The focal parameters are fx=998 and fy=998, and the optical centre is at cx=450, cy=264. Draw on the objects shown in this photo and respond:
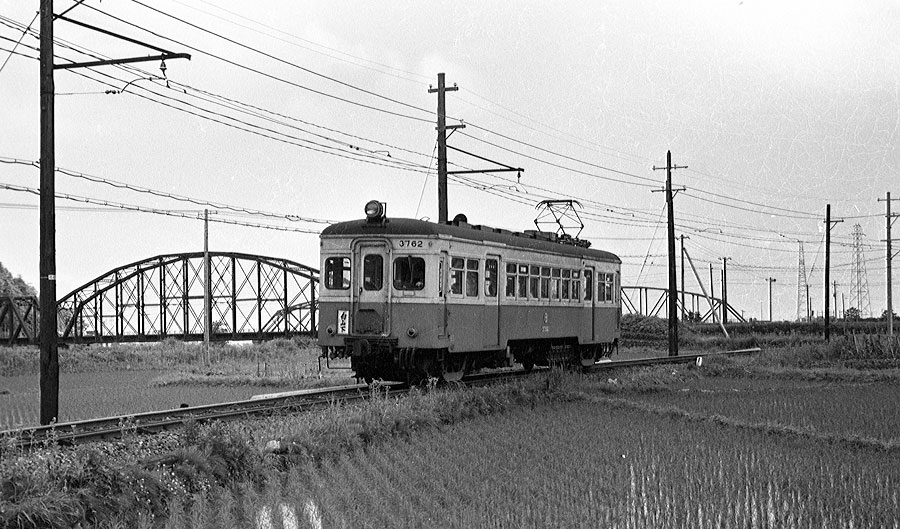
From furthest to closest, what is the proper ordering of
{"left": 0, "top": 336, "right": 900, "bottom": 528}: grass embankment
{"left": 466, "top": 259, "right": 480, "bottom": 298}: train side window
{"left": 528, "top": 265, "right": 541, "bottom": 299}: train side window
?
{"left": 528, "top": 265, "right": 541, "bottom": 299}: train side window, {"left": 466, "top": 259, "right": 480, "bottom": 298}: train side window, {"left": 0, "top": 336, "right": 900, "bottom": 528}: grass embankment

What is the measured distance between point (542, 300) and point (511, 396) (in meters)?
3.58

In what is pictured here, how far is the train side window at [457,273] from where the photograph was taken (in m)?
18.1

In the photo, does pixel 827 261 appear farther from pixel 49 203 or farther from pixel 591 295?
pixel 49 203

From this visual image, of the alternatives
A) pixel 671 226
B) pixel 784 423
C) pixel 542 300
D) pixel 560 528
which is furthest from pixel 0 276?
pixel 560 528

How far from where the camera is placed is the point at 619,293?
27.2 metres

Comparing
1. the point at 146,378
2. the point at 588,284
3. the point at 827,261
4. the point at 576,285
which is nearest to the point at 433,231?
the point at 576,285

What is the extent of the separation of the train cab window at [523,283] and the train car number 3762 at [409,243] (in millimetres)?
3568

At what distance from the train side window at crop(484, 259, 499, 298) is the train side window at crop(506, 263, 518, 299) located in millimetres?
498

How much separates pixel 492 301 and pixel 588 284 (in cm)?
597

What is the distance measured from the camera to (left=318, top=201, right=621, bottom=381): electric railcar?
1761 centimetres

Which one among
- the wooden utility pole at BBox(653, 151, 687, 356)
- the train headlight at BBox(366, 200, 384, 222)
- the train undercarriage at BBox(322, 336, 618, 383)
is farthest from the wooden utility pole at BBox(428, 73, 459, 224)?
the wooden utility pole at BBox(653, 151, 687, 356)

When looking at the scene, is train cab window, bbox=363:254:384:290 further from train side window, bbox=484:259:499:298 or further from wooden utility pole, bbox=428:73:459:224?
wooden utility pole, bbox=428:73:459:224

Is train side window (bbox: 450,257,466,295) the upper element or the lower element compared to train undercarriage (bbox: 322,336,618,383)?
upper

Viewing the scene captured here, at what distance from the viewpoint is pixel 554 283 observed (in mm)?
22391
